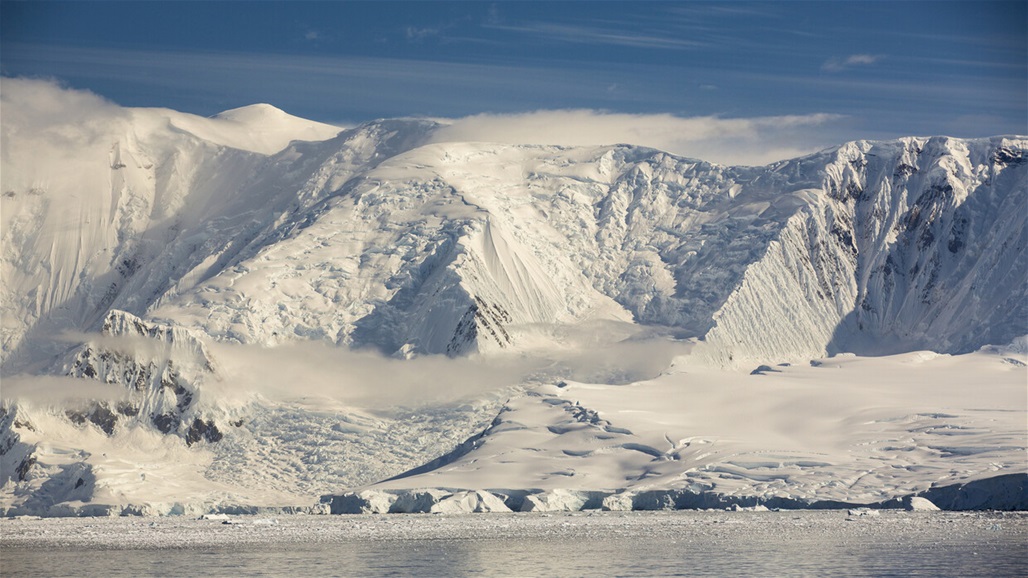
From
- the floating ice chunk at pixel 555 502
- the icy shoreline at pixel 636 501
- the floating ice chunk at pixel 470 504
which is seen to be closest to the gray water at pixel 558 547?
the icy shoreline at pixel 636 501

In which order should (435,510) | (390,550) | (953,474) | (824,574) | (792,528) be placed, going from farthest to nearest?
(435,510), (953,474), (792,528), (390,550), (824,574)

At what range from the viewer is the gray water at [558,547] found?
Result: 104 m

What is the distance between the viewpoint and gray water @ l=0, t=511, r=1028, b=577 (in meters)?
104

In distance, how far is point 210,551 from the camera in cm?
12481

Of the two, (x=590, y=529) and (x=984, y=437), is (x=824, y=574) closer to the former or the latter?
(x=590, y=529)

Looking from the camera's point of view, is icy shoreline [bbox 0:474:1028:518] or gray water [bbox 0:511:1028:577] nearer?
gray water [bbox 0:511:1028:577]

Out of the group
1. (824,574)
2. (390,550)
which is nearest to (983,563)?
(824,574)

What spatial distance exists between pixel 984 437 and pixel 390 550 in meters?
92.1

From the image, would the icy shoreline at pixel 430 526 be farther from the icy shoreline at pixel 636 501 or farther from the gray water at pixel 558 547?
the icy shoreline at pixel 636 501

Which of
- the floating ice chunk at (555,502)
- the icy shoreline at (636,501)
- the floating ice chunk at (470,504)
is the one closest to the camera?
the icy shoreline at (636,501)

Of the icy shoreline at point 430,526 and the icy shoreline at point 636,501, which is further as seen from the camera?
the icy shoreline at point 636,501

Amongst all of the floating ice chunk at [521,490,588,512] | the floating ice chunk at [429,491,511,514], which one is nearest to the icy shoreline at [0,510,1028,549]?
the floating ice chunk at [521,490,588,512]

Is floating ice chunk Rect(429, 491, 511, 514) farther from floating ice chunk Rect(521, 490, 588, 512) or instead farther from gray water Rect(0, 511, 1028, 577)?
gray water Rect(0, 511, 1028, 577)

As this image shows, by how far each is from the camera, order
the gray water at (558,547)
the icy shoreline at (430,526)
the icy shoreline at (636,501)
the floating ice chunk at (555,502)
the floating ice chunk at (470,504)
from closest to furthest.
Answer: the gray water at (558,547)
the icy shoreline at (430,526)
the icy shoreline at (636,501)
the floating ice chunk at (555,502)
the floating ice chunk at (470,504)
